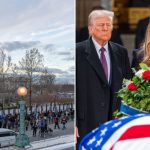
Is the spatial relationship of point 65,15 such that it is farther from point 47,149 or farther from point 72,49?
point 47,149

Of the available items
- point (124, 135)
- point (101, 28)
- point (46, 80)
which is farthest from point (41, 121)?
point (124, 135)

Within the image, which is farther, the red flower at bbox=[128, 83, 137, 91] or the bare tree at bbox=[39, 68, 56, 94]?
the bare tree at bbox=[39, 68, 56, 94]

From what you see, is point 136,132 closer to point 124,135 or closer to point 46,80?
point 124,135

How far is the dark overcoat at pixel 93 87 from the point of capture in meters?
5.28

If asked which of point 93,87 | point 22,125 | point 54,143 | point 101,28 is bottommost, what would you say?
A: point 54,143

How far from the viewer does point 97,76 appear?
529 cm

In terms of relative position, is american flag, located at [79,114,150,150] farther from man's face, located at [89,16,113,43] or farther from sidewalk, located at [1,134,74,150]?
man's face, located at [89,16,113,43]

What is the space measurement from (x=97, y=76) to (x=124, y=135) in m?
1.67

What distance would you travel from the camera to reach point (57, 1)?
5051mm

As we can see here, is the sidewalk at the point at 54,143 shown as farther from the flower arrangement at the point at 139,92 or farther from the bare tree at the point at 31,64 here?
the flower arrangement at the point at 139,92

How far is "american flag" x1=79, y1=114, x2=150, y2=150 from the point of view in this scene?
3.60 m

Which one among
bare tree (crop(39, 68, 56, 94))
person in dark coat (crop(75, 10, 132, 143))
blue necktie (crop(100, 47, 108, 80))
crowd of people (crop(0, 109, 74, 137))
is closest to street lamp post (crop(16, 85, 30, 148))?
crowd of people (crop(0, 109, 74, 137))

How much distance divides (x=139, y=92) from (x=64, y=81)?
106 cm

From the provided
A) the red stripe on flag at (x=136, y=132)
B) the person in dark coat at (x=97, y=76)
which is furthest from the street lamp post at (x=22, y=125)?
the red stripe on flag at (x=136, y=132)
